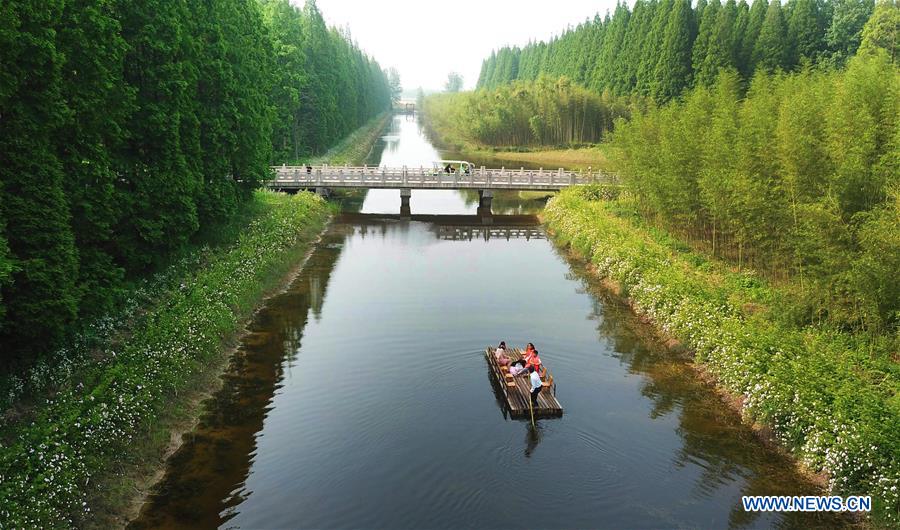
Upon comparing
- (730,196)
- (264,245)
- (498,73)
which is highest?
(498,73)

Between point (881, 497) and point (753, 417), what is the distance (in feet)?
13.0

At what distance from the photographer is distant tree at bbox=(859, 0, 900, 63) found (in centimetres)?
6191

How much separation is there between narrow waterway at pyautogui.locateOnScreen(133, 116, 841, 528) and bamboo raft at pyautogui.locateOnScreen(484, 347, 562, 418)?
0.91 feet

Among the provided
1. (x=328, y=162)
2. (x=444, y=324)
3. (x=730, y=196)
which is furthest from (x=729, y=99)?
(x=328, y=162)

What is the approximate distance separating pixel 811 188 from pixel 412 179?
27.9 m

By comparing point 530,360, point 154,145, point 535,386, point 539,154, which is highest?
point 539,154

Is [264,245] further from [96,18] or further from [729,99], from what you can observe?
[729,99]

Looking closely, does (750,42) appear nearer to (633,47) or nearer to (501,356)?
(633,47)

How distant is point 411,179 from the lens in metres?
44.9

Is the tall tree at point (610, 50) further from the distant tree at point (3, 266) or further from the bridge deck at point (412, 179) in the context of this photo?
the distant tree at point (3, 266)

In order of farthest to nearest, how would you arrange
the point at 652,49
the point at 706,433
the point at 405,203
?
the point at 652,49, the point at 405,203, the point at 706,433

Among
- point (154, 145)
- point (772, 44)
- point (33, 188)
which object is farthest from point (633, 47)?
point (33, 188)

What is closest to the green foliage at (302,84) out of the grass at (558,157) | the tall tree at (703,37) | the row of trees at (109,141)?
the row of trees at (109,141)

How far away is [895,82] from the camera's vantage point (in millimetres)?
21969
